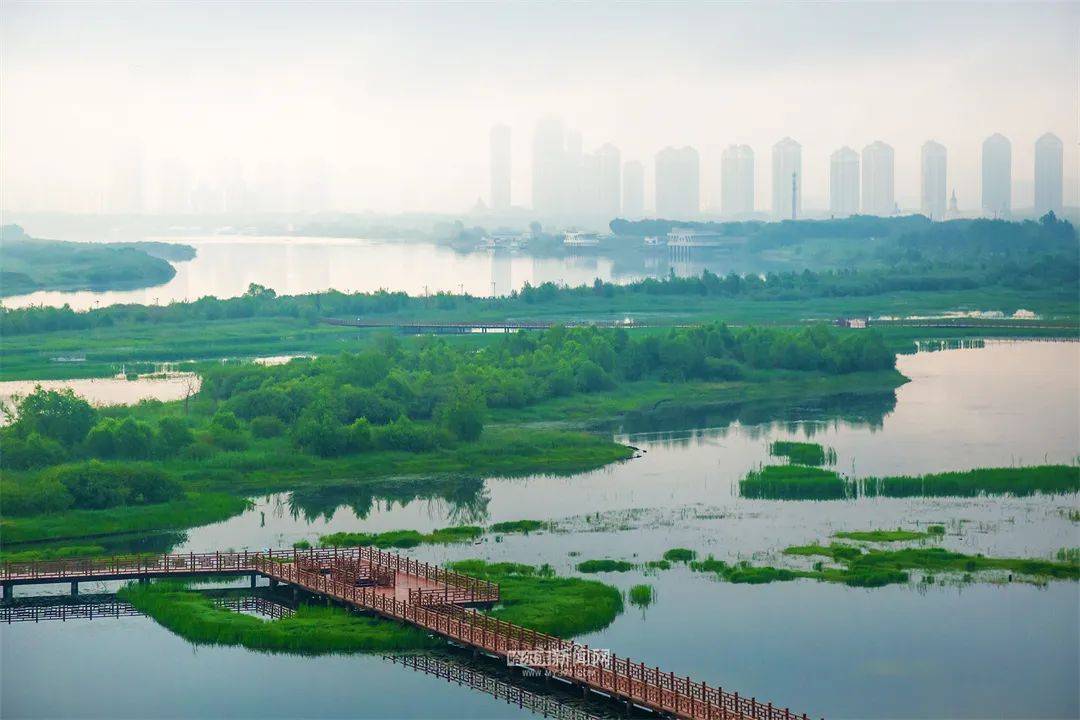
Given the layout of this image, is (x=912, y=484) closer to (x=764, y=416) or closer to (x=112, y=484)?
(x=764, y=416)

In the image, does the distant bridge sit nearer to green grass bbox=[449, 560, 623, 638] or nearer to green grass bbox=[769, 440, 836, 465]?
green grass bbox=[769, 440, 836, 465]

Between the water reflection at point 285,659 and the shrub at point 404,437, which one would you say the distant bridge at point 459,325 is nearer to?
the shrub at point 404,437

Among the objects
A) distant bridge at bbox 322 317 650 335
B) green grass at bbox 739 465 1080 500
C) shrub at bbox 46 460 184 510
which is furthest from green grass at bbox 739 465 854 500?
distant bridge at bbox 322 317 650 335

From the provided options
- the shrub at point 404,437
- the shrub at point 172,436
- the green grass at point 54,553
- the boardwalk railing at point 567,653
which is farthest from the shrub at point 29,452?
the boardwalk railing at point 567,653

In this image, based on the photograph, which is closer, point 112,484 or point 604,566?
point 604,566

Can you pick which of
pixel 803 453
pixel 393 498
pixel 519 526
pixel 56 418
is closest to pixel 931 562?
pixel 519 526
